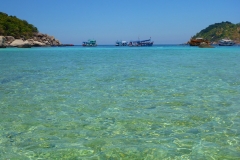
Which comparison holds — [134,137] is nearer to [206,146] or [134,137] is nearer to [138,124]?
[138,124]

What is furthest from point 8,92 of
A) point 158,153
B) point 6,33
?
point 6,33

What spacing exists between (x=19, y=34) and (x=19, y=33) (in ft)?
2.63

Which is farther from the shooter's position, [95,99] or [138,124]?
[95,99]

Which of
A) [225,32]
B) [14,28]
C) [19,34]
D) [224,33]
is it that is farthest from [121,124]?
[225,32]

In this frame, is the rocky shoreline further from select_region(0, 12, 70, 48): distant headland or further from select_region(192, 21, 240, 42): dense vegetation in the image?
select_region(192, 21, 240, 42): dense vegetation

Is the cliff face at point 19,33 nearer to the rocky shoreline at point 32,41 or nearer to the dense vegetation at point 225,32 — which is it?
the rocky shoreline at point 32,41

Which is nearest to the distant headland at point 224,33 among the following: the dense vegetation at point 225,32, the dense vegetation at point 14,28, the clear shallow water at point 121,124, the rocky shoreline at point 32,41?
the dense vegetation at point 225,32

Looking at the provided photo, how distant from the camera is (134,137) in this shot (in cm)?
556

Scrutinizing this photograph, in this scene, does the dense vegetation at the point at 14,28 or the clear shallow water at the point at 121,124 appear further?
the dense vegetation at the point at 14,28

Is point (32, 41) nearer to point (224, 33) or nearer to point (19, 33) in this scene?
point (19, 33)

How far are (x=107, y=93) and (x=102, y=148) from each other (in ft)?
17.0

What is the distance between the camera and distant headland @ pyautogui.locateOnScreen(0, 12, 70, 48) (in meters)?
86.8

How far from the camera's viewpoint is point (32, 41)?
99.0 meters

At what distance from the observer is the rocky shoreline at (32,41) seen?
8122 centimetres
